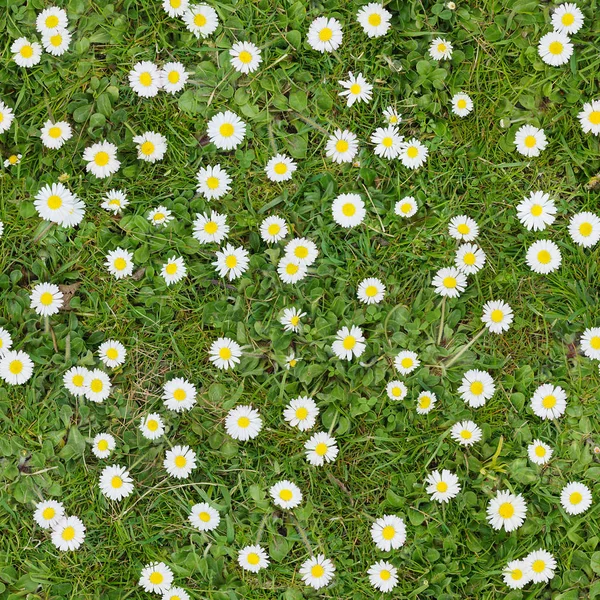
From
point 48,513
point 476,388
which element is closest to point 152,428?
point 48,513

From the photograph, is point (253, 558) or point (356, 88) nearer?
point (253, 558)

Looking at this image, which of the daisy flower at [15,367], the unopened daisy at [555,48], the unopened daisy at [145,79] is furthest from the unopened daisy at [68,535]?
the unopened daisy at [555,48]

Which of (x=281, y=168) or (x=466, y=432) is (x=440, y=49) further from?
(x=466, y=432)

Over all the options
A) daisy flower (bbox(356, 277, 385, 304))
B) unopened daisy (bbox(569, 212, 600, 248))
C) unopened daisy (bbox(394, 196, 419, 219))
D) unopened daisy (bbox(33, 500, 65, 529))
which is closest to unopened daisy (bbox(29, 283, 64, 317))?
unopened daisy (bbox(33, 500, 65, 529))

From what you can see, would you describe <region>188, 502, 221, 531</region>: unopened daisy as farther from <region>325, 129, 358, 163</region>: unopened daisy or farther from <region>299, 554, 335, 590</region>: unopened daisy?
<region>325, 129, 358, 163</region>: unopened daisy

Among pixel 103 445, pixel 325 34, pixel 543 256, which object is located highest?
pixel 325 34

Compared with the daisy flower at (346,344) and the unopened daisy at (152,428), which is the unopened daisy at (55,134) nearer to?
the unopened daisy at (152,428)

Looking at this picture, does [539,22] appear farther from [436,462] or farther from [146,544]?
[146,544]
